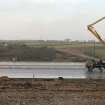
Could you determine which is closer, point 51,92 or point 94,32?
point 51,92

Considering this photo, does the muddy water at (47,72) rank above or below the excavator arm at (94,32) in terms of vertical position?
below

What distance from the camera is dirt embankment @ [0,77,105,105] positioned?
22109mm

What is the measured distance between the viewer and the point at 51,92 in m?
25.5

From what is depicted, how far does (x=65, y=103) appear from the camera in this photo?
2153cm

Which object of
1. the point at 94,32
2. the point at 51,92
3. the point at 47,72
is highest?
the point at 94,32

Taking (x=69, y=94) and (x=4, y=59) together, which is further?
(x=4, y=59)

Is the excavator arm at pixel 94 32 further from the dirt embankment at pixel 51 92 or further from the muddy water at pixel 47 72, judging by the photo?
the dirt embankment at pixel 51 92

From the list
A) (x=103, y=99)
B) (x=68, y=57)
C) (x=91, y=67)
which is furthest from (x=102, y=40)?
(x=103, y=99)

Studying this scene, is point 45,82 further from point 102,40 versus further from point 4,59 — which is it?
point 4,59

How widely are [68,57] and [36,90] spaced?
125 ft

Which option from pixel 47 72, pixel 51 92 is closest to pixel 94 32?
pixel 47 72

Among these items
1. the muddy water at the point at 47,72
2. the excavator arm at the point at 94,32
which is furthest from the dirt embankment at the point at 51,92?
the excavator arm at the point at 94,32

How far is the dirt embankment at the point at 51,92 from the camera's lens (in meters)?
22.1

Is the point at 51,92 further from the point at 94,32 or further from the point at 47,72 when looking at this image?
the point at 94,32
